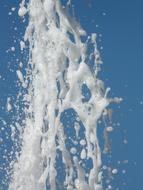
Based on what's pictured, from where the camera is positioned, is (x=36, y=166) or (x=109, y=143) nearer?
(x=109, y=143)

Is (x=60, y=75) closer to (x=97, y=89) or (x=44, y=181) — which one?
(x=97, y=89)

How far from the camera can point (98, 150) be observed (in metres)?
9.45

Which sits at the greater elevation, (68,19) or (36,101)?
(68,19)

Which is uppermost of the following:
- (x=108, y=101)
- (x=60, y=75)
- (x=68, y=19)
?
(x=68, y=19)

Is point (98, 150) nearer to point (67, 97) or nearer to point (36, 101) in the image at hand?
point (67, 97)

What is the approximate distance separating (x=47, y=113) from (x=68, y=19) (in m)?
2.19

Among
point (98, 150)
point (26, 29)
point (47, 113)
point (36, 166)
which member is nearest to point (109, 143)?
point (98, 150)

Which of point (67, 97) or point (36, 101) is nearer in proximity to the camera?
point (67, 97)

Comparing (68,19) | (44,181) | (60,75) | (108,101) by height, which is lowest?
(44,181)

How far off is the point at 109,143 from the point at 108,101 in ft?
2.79

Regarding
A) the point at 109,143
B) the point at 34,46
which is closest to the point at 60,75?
the point at 34,46

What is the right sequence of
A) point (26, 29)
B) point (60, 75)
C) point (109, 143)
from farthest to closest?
1. point (26, 29)
2. point (60, 75)
3. point (109, 143)

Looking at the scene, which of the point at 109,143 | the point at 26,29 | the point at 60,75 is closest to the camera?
the point at 109,143

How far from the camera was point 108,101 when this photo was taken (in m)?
9.38
